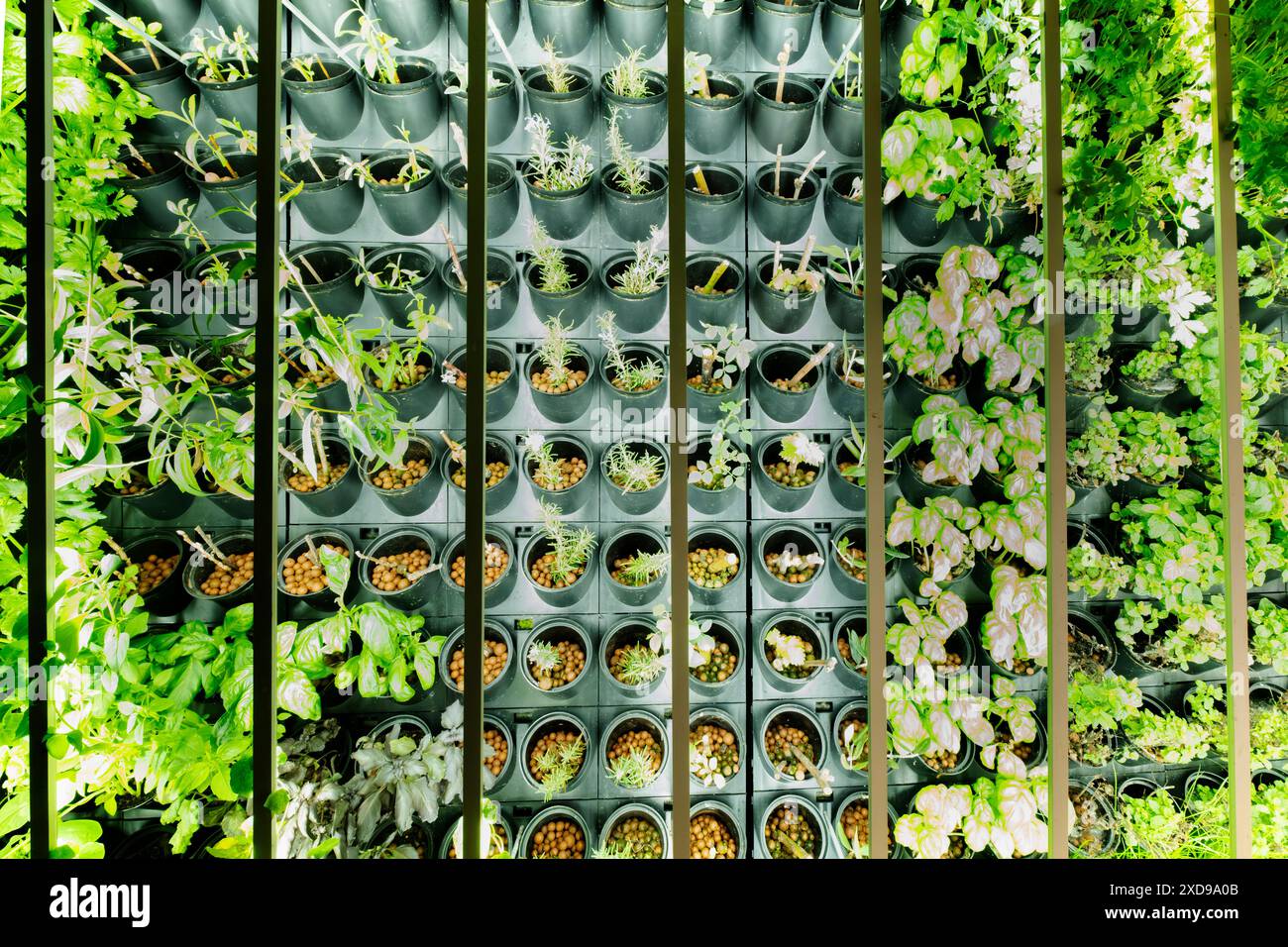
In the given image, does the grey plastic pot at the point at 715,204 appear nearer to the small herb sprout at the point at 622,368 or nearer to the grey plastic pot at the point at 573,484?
the small herb sprout at the point at 622,368

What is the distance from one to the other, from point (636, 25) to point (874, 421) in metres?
1.35

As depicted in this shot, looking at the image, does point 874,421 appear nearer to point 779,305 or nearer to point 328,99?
point 779,305

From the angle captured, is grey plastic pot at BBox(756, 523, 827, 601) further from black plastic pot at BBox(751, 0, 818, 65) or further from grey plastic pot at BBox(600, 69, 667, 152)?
black plastic pot at BBox(751, 0, 818, 65)

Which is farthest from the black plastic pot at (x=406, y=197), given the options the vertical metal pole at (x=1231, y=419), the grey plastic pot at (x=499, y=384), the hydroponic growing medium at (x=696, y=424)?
the vertical metal pole at (x=1231, y=419)

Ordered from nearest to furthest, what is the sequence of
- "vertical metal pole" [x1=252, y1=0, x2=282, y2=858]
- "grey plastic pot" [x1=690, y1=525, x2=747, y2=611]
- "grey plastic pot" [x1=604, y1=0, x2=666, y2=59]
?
"vertical metal pole" [x1=252, y1=0, x2=282, y2=858] → "grey plastic pot" [x1=604, y1=0, x2=666, y2=59] → "grey plastic pot" [x1=690, y1=525, x2=747, y2=611]

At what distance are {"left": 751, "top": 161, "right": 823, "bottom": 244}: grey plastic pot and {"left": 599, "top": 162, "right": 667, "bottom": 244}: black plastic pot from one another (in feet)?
0.94

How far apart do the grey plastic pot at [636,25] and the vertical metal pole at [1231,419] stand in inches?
46.4

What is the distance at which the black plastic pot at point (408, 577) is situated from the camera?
5.31 ft

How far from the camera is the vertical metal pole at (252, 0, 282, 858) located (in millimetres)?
873

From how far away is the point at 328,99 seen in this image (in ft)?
5.00

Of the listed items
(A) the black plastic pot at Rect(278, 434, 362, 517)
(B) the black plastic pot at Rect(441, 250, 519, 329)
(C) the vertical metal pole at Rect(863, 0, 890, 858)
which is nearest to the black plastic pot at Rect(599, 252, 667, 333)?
(B) the black plastic pot at Rect(441, 250, 519, 329)

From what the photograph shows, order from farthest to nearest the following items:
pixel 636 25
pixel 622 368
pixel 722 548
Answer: pixel 722 548 → pixel 622 368 → pixel 636 25

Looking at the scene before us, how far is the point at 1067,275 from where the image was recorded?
156 centimetres

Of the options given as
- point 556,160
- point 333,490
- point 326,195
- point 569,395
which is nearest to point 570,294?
point 569,395
